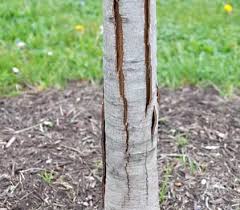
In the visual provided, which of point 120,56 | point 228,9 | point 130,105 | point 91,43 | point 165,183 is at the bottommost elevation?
point 165,183

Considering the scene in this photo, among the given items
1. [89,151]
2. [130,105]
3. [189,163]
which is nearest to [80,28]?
[89,151]

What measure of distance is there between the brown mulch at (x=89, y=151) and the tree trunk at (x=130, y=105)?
414mm

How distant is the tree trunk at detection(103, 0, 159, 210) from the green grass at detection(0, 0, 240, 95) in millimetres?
1661

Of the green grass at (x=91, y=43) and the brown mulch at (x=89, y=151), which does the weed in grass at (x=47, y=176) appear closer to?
the brown mulch at (x=89, y=151)

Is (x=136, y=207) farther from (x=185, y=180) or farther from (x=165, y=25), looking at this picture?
(x=165, y=25)

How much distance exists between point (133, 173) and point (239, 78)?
1964mm

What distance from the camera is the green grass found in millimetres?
3771

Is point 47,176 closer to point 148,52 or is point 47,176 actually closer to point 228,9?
point 148,52

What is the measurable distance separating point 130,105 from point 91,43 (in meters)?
2.46

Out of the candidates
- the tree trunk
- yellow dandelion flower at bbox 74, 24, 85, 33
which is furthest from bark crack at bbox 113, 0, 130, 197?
yellow dandelion flower at bbox 74, 24, 85, 33

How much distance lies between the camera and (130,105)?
6.31 feet

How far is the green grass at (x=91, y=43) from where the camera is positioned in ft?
12.4

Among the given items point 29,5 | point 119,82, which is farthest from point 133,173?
point 29,5

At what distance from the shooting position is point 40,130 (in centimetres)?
299
